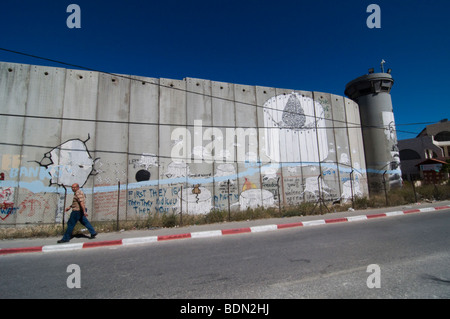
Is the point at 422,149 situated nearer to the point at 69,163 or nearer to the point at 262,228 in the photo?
the point at 262,228

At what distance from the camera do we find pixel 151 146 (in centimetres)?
1036

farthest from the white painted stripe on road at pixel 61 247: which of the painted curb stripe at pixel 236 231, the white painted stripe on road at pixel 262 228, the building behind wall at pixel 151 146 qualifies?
the white painted stripe on road at pixel 262 228

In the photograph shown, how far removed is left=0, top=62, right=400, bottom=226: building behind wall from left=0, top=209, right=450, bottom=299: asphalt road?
339cm

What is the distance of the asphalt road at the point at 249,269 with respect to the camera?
3059 mm

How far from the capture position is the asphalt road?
306 centimetres

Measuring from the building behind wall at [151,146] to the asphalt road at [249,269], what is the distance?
339 cm

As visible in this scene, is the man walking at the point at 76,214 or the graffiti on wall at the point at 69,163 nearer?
the man walking at the point at 76,214

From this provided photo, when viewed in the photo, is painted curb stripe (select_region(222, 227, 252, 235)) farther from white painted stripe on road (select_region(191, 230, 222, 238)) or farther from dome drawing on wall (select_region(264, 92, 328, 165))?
dome drawing on wall (select_region(264, 92, 328, 165))

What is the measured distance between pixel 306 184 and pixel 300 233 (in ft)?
21.2

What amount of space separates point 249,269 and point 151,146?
7921 millimetres

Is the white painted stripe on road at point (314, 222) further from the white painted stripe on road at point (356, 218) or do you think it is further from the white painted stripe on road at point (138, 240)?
the white painted stripe on road at point (138, 240)

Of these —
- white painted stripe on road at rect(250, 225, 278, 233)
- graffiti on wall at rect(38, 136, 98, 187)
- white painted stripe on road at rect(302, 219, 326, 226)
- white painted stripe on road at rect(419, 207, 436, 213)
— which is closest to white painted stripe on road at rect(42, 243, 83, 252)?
→ graffiti on wall at rect(38, 136, 98, 187)

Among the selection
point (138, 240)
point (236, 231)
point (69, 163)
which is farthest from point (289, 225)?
point (69, 163)

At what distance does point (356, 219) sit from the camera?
9133 mm
